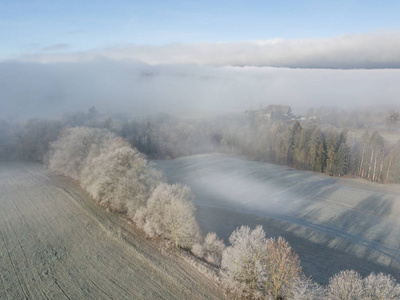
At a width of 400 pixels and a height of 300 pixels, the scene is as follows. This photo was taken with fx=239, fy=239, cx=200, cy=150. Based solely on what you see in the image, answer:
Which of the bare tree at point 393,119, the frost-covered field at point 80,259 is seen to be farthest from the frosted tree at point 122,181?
the bare tree at point 393,119

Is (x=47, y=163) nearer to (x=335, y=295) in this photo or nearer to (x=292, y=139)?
(x=335, y=295)

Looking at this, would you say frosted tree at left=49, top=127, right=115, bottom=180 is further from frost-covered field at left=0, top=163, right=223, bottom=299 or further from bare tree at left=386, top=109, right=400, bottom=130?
bare tree at left=386, top=109, right=400, bottom=130

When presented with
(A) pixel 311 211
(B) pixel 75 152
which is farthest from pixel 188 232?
(B) pixel 75 152

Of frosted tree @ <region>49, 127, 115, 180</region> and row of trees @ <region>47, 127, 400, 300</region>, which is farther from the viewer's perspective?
frosted tree @ <region>49, 127, 115, 180</region>

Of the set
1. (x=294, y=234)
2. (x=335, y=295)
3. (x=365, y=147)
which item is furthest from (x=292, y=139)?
(x=335, y=295)

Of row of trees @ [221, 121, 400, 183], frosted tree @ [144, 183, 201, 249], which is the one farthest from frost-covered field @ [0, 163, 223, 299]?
row of trees @ [221, 121, 400, 183]
